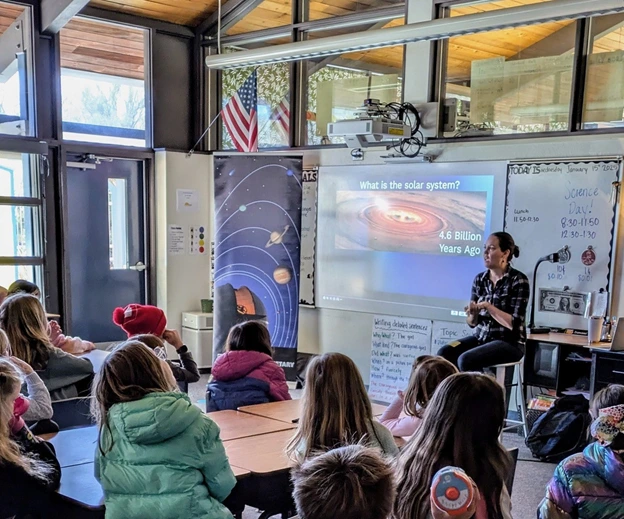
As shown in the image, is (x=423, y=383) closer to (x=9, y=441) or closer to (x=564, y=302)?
(x=9, y=441)

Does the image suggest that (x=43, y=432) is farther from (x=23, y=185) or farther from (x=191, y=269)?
(x=191, y=269)

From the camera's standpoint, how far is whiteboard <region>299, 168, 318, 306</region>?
19.9 feet

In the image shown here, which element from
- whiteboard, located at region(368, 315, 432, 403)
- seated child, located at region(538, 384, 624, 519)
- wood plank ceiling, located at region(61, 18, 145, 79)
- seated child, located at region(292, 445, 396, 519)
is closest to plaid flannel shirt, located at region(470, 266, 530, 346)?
whiteboard, located at region(368, 315, 432, 403)

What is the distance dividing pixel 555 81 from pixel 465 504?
13.7ft

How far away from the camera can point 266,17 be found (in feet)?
20.7

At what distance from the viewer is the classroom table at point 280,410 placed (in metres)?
2.98

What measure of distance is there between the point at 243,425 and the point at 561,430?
88.1 inches

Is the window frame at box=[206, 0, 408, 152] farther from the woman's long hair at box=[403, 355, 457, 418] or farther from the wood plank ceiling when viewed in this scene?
the woman's long hair at box=[403, 355, 457, 418]

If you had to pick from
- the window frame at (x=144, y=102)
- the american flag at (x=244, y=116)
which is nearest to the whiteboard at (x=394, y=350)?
the american flag at (x=244, y=116)

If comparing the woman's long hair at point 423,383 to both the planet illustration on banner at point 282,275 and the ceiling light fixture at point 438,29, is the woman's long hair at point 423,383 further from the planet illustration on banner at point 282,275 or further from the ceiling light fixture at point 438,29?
the planet illustration on banner at point 282,275

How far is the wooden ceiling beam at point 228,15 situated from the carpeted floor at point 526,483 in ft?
14.4

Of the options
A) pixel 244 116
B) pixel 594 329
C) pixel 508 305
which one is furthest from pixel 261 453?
pixel 244 116

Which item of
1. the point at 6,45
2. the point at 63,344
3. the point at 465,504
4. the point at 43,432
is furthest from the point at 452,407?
the point at 6,45

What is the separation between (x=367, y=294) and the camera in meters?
5.73
